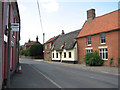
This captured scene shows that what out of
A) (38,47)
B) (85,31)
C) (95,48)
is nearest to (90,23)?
(85,31)

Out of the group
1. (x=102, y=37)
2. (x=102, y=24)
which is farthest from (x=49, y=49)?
(x=102, y=37)

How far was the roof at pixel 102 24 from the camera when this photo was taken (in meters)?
20.2

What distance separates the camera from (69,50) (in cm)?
2847

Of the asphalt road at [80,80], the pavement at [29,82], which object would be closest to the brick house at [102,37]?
the asphalt road at [80,80]

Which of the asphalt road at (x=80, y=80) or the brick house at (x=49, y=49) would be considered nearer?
the asphalt road at (x=80, y=80)

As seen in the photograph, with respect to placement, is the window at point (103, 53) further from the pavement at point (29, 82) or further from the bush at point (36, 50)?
the bush at point (36, 50)

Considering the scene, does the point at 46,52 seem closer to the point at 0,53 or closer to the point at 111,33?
the point at 111,33

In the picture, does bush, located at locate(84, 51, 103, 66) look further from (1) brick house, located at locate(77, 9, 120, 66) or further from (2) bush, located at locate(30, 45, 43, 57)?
(2) bush, located at locate(30, 45, 43, 57)

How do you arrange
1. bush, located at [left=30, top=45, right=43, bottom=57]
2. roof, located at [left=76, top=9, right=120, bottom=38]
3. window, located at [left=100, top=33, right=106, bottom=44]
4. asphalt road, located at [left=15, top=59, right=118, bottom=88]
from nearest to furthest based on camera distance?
1. asphalt road, located at [left=15, top=59, right=118, bottom=88]
2. roof, located at [left=76, top=9, right=120, bottom=38]
3. window, located at [left=100, top=33, right=106, bottom=44]
4. bush, located at [left=30, top=45, right=43, bottom=57]

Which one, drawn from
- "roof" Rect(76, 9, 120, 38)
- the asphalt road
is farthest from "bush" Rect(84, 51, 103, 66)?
the asphalt road

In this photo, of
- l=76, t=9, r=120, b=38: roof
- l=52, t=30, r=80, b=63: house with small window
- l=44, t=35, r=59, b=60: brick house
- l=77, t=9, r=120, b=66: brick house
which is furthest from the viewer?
l=44, t=35, r=59, b=60: brick house

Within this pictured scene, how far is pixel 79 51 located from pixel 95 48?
4.46 metres

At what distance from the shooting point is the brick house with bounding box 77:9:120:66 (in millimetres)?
18555

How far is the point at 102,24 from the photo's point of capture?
22.4 meters
